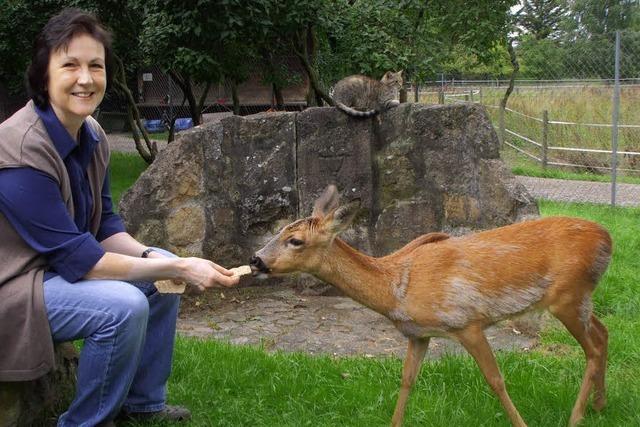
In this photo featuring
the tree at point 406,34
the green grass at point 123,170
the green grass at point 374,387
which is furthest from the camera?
the green grass at point 123,170

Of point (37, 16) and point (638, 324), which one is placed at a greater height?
point (37, 16)

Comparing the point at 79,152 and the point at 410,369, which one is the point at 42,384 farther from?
the point at 410,369

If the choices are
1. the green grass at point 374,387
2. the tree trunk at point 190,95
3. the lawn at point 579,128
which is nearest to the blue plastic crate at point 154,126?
the tree trunk at point 190,95

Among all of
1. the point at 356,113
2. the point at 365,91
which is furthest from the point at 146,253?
the point at 365,91

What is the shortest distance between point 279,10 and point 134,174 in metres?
5.64

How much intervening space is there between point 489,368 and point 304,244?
3.55 feet

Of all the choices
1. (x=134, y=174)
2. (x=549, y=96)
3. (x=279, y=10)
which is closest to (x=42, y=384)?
(x=279, y=10)

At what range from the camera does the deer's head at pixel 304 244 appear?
381cm

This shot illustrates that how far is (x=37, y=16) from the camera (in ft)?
42.8

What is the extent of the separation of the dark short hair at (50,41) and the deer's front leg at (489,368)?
223cm

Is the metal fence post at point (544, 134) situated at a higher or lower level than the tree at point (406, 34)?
lower

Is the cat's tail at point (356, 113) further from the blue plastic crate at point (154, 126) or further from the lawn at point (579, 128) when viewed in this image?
the blue plastic crate at point (154, 126)

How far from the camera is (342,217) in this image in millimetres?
3844

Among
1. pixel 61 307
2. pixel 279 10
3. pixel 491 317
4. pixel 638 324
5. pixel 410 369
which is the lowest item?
pixel 638 324
